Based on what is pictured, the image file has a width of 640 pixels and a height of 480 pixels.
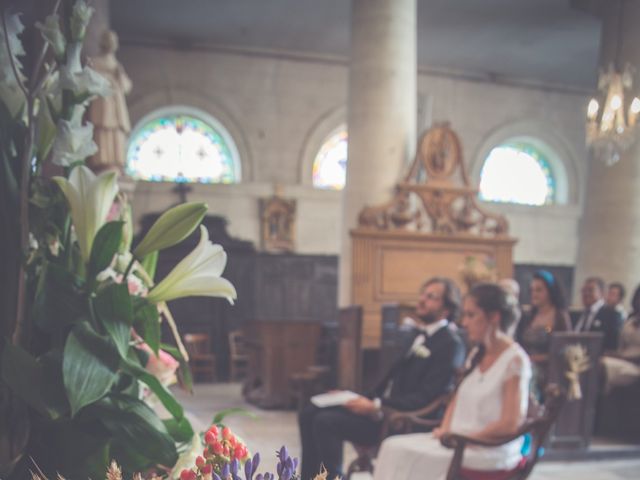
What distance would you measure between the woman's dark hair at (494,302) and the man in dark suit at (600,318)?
496 centimetres

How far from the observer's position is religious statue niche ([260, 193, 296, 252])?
14.0 m

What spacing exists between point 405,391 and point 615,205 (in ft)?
23.9

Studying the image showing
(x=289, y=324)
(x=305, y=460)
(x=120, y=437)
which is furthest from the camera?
(x=289, y=324)

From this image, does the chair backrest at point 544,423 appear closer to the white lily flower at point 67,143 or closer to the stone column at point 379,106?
the white lily flower at point 67,143

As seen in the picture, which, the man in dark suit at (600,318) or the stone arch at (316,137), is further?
the stone arch at (316,137)

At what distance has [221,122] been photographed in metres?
14.2

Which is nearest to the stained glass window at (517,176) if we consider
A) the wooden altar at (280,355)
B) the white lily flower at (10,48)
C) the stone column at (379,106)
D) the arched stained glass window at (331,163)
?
the arched stained glass window at (331,163)

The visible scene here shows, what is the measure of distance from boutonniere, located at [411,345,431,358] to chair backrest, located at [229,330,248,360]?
27.0 ft

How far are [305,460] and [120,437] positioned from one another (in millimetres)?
3606

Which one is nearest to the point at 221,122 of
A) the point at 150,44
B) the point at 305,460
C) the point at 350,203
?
the point at 150,44

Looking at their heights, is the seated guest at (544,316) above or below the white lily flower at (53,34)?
below

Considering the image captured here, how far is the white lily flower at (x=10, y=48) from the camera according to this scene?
4.16 ft

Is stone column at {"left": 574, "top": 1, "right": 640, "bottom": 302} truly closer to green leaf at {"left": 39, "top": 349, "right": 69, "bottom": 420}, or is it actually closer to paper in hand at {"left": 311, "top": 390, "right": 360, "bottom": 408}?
paper in hand at {"left": 311, "top": 390, "right": 360, "bottom": 408}

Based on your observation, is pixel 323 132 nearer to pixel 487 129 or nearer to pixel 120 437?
pixel 487 129
